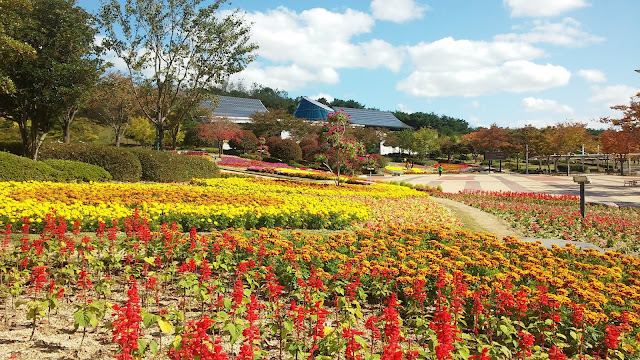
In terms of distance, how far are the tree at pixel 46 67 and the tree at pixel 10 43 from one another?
0.90 metres

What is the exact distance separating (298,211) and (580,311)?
5663mm

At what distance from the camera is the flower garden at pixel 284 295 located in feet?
9.77

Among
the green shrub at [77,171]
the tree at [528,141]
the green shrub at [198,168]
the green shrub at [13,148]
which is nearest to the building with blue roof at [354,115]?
the tree at [528,141]

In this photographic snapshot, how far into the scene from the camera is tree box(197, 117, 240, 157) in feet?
142

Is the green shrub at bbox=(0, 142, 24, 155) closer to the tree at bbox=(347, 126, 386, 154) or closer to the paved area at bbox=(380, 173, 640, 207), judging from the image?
the paved area at bbox=(380, 173, 640, 207)

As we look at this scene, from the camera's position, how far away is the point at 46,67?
16.4m

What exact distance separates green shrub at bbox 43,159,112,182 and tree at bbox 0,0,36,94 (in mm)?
3004

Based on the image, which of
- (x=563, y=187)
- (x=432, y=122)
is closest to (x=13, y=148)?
(x=563, y=187)

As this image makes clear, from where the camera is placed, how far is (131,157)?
15586 mm

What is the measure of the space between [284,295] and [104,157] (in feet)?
42.9

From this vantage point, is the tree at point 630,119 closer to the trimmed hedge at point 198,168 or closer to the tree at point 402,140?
the trimmed hedge at point 198,168

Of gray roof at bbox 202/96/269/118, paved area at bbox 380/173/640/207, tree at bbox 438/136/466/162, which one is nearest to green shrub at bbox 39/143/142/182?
paved area at bbox 380/173/640/207

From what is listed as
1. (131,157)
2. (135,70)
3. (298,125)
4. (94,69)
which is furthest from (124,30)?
(298,125)

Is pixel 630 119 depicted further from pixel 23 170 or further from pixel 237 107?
pixel 237 107
